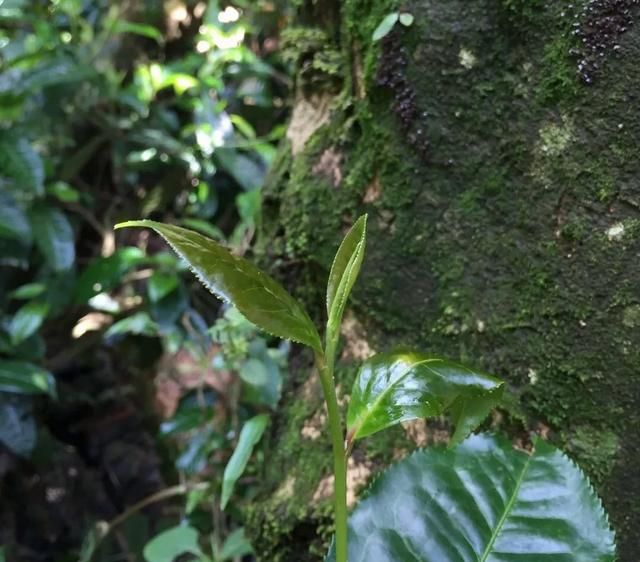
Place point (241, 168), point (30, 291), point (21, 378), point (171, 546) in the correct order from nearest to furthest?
point (171, 546)
point (21, 378)
point (30, 291)
point (241, 168)

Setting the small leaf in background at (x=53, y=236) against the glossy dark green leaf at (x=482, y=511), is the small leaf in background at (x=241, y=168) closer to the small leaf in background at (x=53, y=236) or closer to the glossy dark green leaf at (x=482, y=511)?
the small leaf in background at (x=53, y=236)

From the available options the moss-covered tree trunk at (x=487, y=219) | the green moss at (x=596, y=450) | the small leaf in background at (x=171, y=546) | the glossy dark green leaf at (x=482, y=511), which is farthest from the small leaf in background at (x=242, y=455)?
the green moss at (x=596, y=450)

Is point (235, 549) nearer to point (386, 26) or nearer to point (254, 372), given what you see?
point (254, 372)

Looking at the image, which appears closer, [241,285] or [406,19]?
[241,285]

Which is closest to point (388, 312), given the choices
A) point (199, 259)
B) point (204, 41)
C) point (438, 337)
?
point (438, 337)

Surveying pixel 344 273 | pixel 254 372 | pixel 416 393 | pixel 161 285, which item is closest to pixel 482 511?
pixel 416 393

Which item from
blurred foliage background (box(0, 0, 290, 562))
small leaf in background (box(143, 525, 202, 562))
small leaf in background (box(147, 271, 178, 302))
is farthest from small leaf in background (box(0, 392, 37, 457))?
small leaf in background (box(143, 525, 202, 562))
